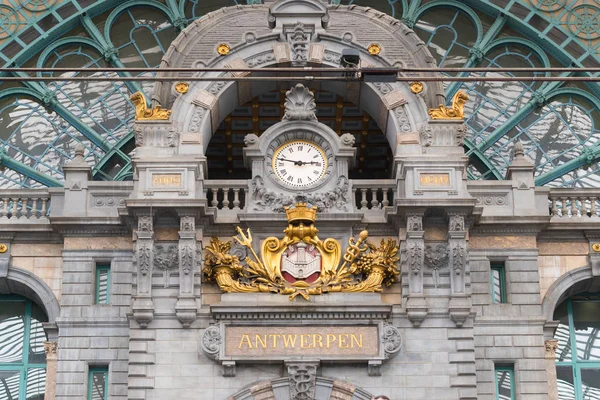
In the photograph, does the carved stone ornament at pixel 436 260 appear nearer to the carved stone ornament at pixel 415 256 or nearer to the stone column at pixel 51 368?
the carved stone ornament at pixel 415 256

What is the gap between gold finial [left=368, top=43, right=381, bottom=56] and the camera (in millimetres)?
39906

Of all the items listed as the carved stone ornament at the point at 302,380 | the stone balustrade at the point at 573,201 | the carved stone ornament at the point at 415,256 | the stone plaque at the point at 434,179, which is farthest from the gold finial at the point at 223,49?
the stone balustrade at the point at 573,201

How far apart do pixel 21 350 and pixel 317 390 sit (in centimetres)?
826

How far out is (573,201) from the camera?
132 ft

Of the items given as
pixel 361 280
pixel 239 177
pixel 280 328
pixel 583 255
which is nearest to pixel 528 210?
pixel 583 255

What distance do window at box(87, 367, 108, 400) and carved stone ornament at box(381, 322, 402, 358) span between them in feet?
22.4

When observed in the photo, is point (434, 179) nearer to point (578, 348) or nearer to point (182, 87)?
point (578, 348)

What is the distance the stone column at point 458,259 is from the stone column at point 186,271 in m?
6.23

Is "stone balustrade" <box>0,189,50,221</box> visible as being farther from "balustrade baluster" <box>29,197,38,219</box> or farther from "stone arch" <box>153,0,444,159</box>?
"stone arch" <box>153,0,444,159</box>

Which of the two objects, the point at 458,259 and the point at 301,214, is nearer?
the point at 458,259

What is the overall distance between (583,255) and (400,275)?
16.7 ft

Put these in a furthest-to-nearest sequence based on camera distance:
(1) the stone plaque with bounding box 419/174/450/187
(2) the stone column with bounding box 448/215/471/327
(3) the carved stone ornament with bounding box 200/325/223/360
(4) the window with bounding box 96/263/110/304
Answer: (4) the window with bounding box 96/263/110/304 < (1) the stone plaque with bounding box 419/174/450/187 < (2) the stone column with bounding box 448/215/471/327 < (3) the carved stone ornament with bounding box 200/325/223/360

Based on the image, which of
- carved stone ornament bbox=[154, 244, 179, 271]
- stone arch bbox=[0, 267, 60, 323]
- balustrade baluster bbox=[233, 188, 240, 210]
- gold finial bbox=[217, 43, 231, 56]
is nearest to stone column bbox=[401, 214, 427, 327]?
balustrade baluster bbox=[233, 188, 240, 210]

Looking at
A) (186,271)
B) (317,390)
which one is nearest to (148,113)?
(186,271)
